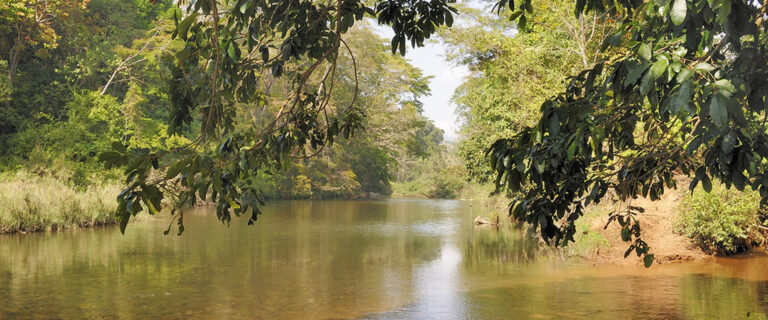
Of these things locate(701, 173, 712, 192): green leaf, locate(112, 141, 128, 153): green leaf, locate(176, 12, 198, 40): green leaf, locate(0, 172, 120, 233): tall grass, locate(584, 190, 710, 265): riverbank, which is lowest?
locate(584, 190, 710, 265): riverbank

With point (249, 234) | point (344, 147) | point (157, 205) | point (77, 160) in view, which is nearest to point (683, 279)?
point (157, 205)

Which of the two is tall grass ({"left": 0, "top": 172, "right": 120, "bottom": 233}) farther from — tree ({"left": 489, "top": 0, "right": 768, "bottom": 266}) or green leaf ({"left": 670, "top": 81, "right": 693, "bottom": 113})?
green leaf ({"left": 670, "top": 81, "right": 693, "bottom": 113})

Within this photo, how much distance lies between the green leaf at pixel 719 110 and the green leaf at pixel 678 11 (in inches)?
10.8

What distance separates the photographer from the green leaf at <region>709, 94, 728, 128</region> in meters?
2.03

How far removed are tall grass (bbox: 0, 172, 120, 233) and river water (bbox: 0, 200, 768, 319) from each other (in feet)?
2.12

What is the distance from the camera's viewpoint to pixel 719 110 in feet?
6.72

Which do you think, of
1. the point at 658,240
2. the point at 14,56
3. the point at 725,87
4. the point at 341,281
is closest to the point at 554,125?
the point at 725,87

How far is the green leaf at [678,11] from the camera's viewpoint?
209 cm

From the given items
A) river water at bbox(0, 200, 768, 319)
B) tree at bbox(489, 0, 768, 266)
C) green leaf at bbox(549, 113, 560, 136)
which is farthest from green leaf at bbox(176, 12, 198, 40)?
river water at bbox(0, 200, 768, 319)

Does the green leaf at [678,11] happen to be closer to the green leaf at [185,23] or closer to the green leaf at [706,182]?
the green leaf at [706,182]

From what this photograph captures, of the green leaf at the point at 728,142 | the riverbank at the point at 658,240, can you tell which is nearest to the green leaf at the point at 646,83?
the green leaf at the point at 728,142

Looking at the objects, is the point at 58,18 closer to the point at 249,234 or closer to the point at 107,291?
the point at 249,234

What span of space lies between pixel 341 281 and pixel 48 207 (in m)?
9.96

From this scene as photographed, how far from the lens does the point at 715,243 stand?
12.5m
